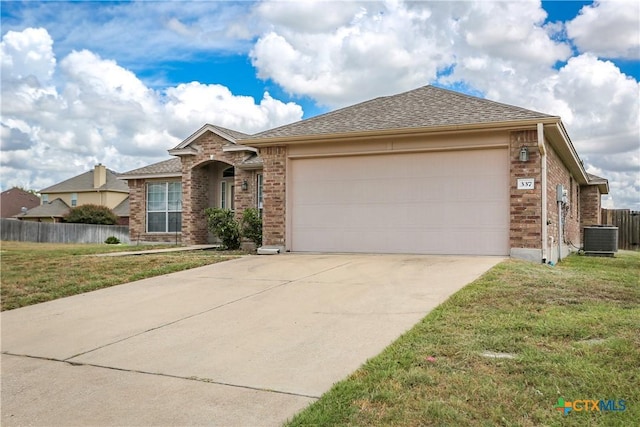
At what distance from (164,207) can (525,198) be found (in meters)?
14.1

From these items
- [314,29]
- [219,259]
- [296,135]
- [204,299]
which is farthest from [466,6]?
[204,299]

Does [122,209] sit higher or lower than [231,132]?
lower

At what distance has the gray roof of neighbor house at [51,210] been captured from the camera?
40.2 meters

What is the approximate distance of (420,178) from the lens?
37.3 feet

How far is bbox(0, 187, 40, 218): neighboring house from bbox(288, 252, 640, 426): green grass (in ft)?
178

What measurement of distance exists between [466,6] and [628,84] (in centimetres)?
625

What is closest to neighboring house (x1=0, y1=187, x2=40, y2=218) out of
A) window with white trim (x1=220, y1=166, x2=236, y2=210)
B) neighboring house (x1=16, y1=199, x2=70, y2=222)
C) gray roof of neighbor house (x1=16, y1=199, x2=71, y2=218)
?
neighboring house (x1=16, y1=199, x2=70, y2=222)

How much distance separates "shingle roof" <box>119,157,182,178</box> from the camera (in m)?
19.3

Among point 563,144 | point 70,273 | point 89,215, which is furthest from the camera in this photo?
point 89,215

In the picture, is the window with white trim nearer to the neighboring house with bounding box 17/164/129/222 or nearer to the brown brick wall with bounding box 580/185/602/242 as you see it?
the brown brick wall with bounding box 580/185/602/242

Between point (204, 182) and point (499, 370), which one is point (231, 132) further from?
point (499, 370)

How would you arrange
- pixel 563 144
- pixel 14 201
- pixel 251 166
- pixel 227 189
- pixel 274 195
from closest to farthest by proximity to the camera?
1. pixel 563 144
2. pixel 274 195
3. pixel 251 166
4. pixel 227 189
5. pixel 14 201

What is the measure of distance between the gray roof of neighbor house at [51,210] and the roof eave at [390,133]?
110ft

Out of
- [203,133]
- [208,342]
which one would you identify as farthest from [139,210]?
[208,342]
